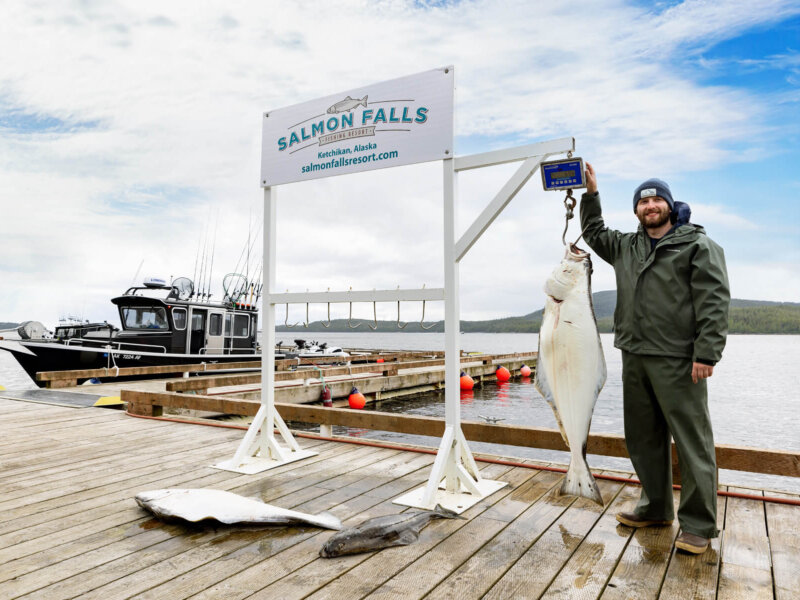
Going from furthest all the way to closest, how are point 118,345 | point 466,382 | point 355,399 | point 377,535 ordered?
point 466,382 → point 118,345 → point 355,399 → point 377,535

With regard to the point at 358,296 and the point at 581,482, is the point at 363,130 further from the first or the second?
the point at 581,482

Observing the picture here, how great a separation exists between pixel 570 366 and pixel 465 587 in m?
1.26

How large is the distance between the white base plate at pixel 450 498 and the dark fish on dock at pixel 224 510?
1.93 ft

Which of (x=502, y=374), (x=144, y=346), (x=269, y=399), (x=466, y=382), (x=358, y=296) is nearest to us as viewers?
(x=358, y=296)

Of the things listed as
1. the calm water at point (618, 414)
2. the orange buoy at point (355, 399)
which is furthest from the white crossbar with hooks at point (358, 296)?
the orange buoy at point (355, 399)

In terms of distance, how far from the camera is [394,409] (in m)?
15.4

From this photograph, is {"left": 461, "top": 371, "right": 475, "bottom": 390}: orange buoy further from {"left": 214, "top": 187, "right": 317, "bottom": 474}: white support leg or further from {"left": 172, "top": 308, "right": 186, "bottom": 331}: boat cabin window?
{"left": 214, "top": 187, "right": 317, "bottom": 474}: white support leg

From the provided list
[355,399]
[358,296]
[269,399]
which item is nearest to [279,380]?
[355,399]

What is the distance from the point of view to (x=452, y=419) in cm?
376

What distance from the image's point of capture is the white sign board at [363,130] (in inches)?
150

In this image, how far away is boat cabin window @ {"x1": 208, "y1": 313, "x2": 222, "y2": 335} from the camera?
53.3 ft

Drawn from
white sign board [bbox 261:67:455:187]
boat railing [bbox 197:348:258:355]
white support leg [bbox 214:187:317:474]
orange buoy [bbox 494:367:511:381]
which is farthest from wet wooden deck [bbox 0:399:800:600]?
orange buoy [bbox 494:367:511:381]

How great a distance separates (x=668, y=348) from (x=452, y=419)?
4.92ft

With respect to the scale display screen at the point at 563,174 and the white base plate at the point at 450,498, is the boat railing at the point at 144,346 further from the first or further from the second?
the scale display screen at the point at 563,174
